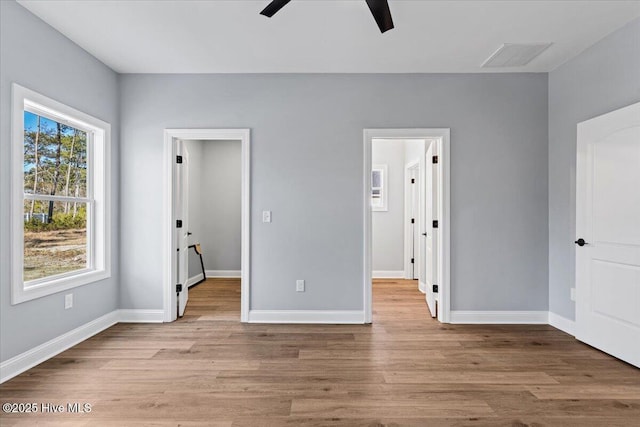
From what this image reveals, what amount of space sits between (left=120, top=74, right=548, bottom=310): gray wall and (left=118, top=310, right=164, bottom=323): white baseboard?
0.10 m

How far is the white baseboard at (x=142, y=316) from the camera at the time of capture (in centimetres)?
393

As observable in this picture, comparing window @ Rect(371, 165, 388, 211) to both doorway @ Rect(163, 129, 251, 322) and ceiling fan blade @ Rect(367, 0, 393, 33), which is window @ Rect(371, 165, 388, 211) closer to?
doorway @ Rect(163, 129, 251, 322)

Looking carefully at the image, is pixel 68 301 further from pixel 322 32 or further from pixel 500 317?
pixel 500 317

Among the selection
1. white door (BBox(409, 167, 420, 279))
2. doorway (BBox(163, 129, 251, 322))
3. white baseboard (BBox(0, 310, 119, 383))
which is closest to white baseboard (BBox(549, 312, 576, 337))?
white door (BBox(409, 167, 420, 279))

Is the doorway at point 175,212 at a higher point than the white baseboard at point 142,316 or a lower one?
higher

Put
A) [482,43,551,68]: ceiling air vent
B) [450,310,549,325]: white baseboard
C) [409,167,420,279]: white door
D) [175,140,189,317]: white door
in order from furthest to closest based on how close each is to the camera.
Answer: [409,167,420,279]: white door → [175,140,189,317]: white door → [450,310,549,325]: white baseboard → [482,43,551,68]: ceiling air vent

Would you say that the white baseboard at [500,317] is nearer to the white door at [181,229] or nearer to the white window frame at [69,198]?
the white door at [181,229]

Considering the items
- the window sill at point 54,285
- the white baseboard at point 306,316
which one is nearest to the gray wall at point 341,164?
the white baseboard at point 306,316

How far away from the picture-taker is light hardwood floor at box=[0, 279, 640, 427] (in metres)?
2.12

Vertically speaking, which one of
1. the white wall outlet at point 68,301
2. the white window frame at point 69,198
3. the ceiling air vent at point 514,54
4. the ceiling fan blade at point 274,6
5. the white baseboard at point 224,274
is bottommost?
the white baseboard at point 224,274

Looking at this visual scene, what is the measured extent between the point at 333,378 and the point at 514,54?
3.39 metres

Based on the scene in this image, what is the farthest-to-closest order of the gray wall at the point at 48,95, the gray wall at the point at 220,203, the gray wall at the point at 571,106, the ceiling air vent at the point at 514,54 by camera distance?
the gray wall at the point at 220,203, the ceiling air vent at the point at 514,54, the gray wall at the point at 571,106, the gray wall at the point at 48,95

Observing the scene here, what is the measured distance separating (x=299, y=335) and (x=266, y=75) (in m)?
2.79

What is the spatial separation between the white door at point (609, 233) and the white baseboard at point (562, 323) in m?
0.16
